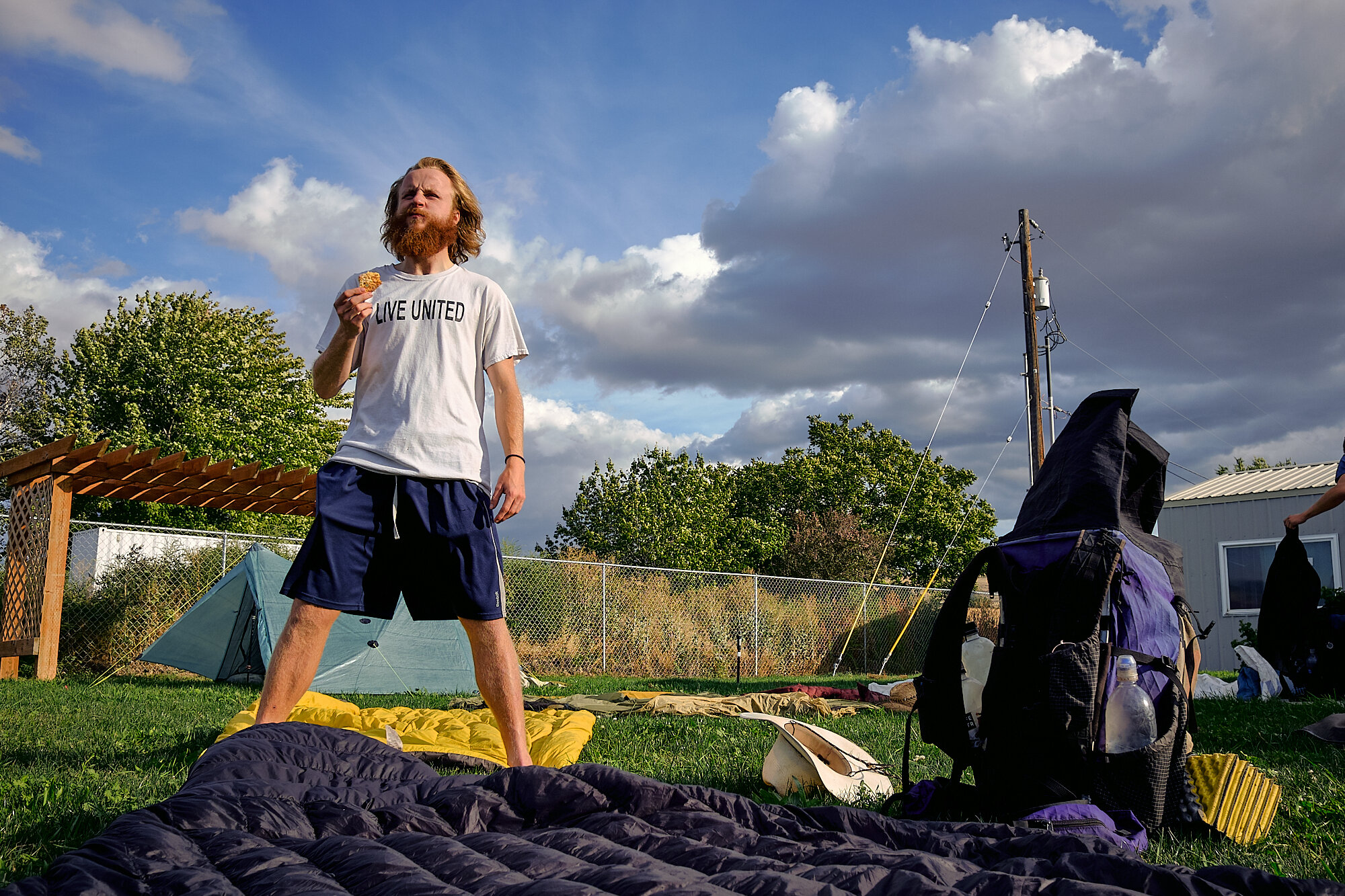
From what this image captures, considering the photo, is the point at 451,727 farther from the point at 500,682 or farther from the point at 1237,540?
the point at 1237,540

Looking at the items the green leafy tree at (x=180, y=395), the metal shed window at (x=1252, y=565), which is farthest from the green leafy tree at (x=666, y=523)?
the metal shed window at (x=1252, y=565)

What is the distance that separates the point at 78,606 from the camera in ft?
37.1

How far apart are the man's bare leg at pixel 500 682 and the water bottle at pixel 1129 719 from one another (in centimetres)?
169

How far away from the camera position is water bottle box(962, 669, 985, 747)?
2602mm

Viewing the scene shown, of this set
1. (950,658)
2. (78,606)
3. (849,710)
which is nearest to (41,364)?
(78,606)

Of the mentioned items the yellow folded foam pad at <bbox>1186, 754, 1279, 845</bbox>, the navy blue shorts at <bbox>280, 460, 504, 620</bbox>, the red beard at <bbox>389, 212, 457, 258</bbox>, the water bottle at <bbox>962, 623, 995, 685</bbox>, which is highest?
the red beard at <bbox>389, 212, 457, 258</bbox>

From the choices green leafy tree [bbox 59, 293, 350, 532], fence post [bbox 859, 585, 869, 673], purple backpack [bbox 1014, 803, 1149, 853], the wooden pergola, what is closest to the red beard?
purple backpack [bbox 1014, 803, 1149, 853]

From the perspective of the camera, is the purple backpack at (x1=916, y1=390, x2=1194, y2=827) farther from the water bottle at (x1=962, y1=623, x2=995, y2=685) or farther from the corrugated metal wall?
the corrugated metal wall

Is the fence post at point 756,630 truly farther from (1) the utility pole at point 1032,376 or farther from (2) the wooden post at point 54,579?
(2) the wooden post at point 54,579

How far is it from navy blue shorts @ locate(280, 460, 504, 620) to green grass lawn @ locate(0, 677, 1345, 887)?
2.60 ft

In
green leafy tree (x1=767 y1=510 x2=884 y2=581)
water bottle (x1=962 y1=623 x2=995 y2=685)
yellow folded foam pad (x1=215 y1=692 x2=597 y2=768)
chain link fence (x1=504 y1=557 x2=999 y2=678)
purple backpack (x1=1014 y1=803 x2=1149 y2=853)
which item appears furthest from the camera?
green leafy tree (x1=767 y1=510 x2=884 y2=581)

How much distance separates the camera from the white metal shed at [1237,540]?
15445 millimetres

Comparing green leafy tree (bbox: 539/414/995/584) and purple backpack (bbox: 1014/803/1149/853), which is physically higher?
green leafy tree (bbox: 539/414/995/584)

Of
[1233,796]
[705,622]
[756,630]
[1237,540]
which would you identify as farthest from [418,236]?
[1237,540]
